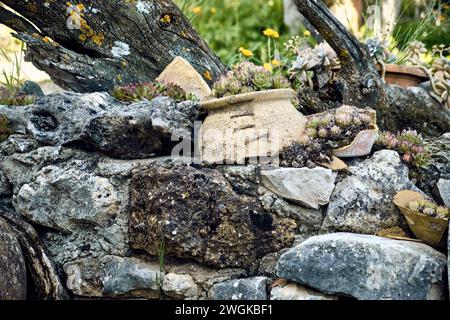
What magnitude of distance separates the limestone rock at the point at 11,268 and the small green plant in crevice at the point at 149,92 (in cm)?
143

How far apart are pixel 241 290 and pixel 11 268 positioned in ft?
5.06

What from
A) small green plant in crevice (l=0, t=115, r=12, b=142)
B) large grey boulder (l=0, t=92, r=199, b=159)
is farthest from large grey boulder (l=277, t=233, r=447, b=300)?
small green plant in crevice (l=0, t=115, r=12, b=142)

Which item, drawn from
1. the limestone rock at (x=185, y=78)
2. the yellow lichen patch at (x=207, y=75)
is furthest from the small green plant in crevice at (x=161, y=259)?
the yellow lichen patch at (x=207, y=75)

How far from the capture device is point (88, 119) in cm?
516

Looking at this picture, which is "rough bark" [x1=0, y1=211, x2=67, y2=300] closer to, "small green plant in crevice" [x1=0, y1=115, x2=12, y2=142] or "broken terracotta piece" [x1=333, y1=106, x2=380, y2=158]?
"small green plant in crevice" [x1=0, y1=115, x2=12, y2=142]

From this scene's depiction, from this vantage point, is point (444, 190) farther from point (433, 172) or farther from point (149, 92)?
point (149, 92)

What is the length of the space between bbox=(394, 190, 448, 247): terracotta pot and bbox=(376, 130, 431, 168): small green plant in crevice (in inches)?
13.5

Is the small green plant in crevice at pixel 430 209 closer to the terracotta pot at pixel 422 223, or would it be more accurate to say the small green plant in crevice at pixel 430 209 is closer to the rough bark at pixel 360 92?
the terracotta pot at pixel 422 223

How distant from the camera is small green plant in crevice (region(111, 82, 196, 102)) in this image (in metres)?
5.62

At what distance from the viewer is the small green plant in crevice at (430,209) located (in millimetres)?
4516

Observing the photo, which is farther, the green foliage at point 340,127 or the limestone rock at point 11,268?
the green foliage at point 340,127
